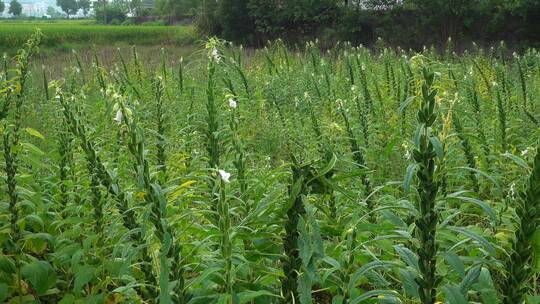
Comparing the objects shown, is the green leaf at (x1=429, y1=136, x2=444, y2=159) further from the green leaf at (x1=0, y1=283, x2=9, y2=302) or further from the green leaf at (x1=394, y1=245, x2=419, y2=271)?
the green leaf at (x1=0, y1=283, x2=9, y2=302)

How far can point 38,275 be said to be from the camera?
2760 mm

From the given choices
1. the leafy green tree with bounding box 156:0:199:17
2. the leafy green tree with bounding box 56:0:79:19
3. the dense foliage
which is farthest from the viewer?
the leafy green tree with bounding box 56:0:79:19

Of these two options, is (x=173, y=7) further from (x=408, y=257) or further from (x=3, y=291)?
(x=408, y=257)

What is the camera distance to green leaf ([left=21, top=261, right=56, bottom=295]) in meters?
2.74

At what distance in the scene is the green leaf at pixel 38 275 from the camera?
2.74 metres

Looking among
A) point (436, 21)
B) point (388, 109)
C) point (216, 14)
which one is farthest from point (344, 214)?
point (216, 14)

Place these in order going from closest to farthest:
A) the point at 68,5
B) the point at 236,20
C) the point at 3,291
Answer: the point at 3,291 < the point at 236,20 < the point at 68,5

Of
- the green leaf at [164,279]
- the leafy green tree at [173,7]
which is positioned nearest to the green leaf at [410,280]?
the green leaf at [164,279]

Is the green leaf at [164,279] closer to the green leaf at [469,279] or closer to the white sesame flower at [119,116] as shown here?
the white sesame flower at [119,116]

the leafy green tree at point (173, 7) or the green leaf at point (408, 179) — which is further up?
the leafy green tree at point (173, 7)

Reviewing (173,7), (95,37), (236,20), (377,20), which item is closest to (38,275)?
(377,20)

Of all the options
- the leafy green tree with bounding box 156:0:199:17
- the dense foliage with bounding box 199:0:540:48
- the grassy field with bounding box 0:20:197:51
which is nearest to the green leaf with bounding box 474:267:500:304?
the dense foliage with bounding box 199:0:540:48

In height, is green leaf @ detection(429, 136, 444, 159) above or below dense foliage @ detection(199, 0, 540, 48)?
below

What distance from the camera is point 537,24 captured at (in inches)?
860
